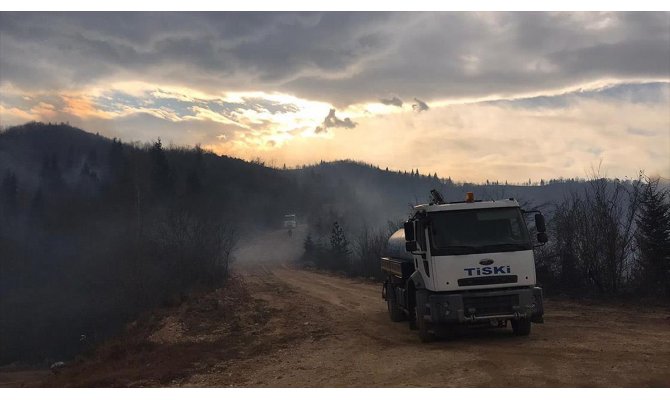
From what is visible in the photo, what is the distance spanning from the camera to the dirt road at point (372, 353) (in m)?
8.49

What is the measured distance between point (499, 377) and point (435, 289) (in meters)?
2.77

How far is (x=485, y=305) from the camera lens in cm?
1068

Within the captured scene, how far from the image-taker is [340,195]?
171250 millimetres

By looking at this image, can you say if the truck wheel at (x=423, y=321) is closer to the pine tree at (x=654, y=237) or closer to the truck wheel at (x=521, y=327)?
the truck wheel at (x=521, y=327)

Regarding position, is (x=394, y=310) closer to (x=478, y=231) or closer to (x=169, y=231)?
(x=478, y=231)

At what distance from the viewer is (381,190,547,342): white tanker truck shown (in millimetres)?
10664

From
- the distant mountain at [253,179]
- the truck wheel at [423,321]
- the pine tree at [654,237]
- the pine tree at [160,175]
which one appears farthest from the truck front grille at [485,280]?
the distant mountain at [253,179]

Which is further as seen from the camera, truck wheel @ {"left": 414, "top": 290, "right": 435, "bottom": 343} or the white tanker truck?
truck wheel @ {"left": 414, "top": 290, "right": 435, "bottom": 343}

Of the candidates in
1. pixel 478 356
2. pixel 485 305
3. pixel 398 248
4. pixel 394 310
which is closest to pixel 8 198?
pixel 394 310

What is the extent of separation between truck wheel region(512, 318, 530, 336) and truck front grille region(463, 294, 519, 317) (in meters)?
1.03

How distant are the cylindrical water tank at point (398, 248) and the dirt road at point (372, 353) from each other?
2079 mm

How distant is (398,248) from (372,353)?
14.8 feet

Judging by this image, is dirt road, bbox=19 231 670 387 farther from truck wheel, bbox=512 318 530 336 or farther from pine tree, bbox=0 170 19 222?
pine tree, bbox=0 170 19 222

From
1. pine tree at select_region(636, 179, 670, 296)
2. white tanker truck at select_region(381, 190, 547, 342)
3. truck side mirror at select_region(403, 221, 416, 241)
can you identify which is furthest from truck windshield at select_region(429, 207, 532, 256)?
pine tree at select_region(636, 179, 670, 296)
